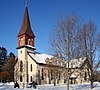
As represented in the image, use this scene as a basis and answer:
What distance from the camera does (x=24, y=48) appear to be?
2203 inches

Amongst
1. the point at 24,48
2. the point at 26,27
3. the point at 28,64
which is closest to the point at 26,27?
the point at 26,27

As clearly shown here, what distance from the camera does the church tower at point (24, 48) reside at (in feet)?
180

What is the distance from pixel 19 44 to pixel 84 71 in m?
35.4

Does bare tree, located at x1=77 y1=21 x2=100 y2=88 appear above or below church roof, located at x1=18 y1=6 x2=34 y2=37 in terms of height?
below

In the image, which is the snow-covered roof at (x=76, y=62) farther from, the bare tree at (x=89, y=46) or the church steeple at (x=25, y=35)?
the church steeple at (x=25, y=35)

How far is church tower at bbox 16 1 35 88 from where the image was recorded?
54844 millimetres

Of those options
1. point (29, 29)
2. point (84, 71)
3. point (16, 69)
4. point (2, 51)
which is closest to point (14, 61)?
point (16, 69)

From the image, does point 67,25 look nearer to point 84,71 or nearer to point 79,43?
point 79,43

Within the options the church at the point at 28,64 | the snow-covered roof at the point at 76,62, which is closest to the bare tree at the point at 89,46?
the snow-covered roof at the point at 76,62

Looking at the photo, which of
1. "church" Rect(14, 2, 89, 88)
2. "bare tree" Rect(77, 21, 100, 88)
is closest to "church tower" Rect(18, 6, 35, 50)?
"church" Rect(14, 2, 89, 88)

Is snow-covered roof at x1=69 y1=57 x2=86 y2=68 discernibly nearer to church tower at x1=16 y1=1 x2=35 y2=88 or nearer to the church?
the church

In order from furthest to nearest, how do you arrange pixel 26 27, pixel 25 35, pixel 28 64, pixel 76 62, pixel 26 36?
pixel 26 27 → pixel 26 36 → pixel 25 35 → pixel 28 64 → pixel 76 62

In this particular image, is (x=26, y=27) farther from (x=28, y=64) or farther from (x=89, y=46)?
(x=89, y=46)

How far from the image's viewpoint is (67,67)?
903 inches
